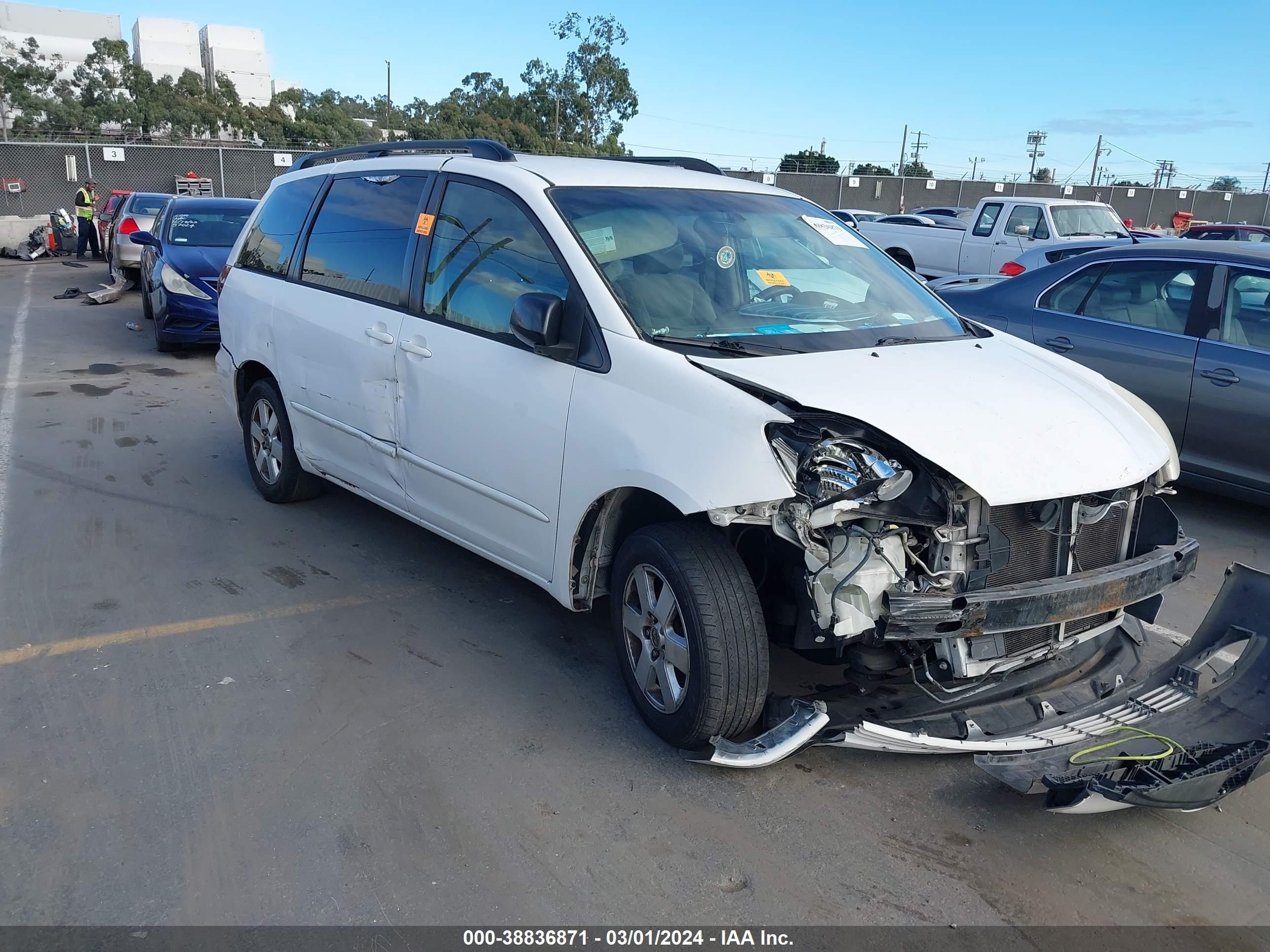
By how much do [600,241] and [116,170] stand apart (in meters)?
29.3

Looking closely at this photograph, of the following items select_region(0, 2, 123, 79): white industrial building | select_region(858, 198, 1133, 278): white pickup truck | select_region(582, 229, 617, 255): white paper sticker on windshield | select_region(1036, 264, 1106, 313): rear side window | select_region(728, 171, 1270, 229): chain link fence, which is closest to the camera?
select_region(582, 229, 617, 255): white paper sticker on windshield

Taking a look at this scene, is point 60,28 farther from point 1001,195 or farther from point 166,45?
point 1001,195

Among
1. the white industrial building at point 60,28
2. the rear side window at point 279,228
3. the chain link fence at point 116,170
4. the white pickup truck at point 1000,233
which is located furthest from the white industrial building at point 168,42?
the rear side window at point 279,228

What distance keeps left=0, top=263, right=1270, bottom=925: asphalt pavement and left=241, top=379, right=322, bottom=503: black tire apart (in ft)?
2.45

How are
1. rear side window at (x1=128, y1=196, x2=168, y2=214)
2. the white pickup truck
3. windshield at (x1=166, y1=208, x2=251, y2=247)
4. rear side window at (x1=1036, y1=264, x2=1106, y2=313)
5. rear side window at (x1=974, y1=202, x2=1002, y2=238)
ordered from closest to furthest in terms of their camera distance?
rear side window at (x1=1036, y1=264, x2=1106, y2=313)
windshield at (x1=166, y1=208, x2=251, y2=247)
the white pickup truck
rear side window at (x1=974, y1=202, x2=1002, y2=238)
rear side window at (x1=128, y1=196, x2=168, y2=214)

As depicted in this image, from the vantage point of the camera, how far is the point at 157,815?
316cm

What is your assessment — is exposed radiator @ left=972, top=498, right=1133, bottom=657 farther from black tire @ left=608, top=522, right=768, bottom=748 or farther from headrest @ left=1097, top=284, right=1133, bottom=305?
headrest @ left=1097, top=284, right=1133, bottom=305

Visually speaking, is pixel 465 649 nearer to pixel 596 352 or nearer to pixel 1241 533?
pixel 596 352

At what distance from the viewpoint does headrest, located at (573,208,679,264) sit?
152 inches

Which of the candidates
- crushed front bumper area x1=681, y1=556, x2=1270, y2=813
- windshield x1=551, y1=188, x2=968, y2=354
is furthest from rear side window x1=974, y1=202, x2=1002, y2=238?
crushed front bumper area x1=681, y1=556, x2=1270, y2=813

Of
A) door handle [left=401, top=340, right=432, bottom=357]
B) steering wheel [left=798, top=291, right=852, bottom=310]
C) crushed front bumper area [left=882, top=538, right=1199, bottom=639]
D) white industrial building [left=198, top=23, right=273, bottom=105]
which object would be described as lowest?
crushed front bumper area [left=882, top=538, right=1199, bottom=639]

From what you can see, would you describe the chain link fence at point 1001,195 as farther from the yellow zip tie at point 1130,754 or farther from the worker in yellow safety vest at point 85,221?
the yellow zip tie at point 1130,754
